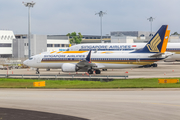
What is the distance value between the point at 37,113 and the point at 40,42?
88543 mm

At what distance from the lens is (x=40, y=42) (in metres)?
105

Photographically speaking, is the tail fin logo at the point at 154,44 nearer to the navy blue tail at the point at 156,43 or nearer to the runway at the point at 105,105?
the navy blue tail at the point at 156,43

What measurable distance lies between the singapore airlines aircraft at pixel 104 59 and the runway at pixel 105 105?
23.1 metres

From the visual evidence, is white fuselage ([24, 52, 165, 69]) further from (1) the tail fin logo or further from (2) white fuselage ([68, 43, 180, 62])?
(2) white fuselage ([68, 43, 180, 62])

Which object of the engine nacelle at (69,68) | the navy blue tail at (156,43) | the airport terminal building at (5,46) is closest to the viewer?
the engine nacelle at (69,68)

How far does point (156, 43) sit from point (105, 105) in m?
31.2

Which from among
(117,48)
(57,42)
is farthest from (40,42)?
(117,48)

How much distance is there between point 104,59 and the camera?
48938mm

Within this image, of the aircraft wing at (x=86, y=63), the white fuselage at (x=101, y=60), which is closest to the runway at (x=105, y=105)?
the aircraft wing at (x=86, y=63)

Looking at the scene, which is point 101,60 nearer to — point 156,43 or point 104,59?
point 104,59

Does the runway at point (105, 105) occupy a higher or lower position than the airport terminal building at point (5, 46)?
lower

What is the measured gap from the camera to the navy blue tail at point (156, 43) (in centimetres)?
4826

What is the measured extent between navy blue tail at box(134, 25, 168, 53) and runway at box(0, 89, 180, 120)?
79.8 ft

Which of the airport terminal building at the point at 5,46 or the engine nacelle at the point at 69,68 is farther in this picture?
the airport terminal building at the point at 5,46
